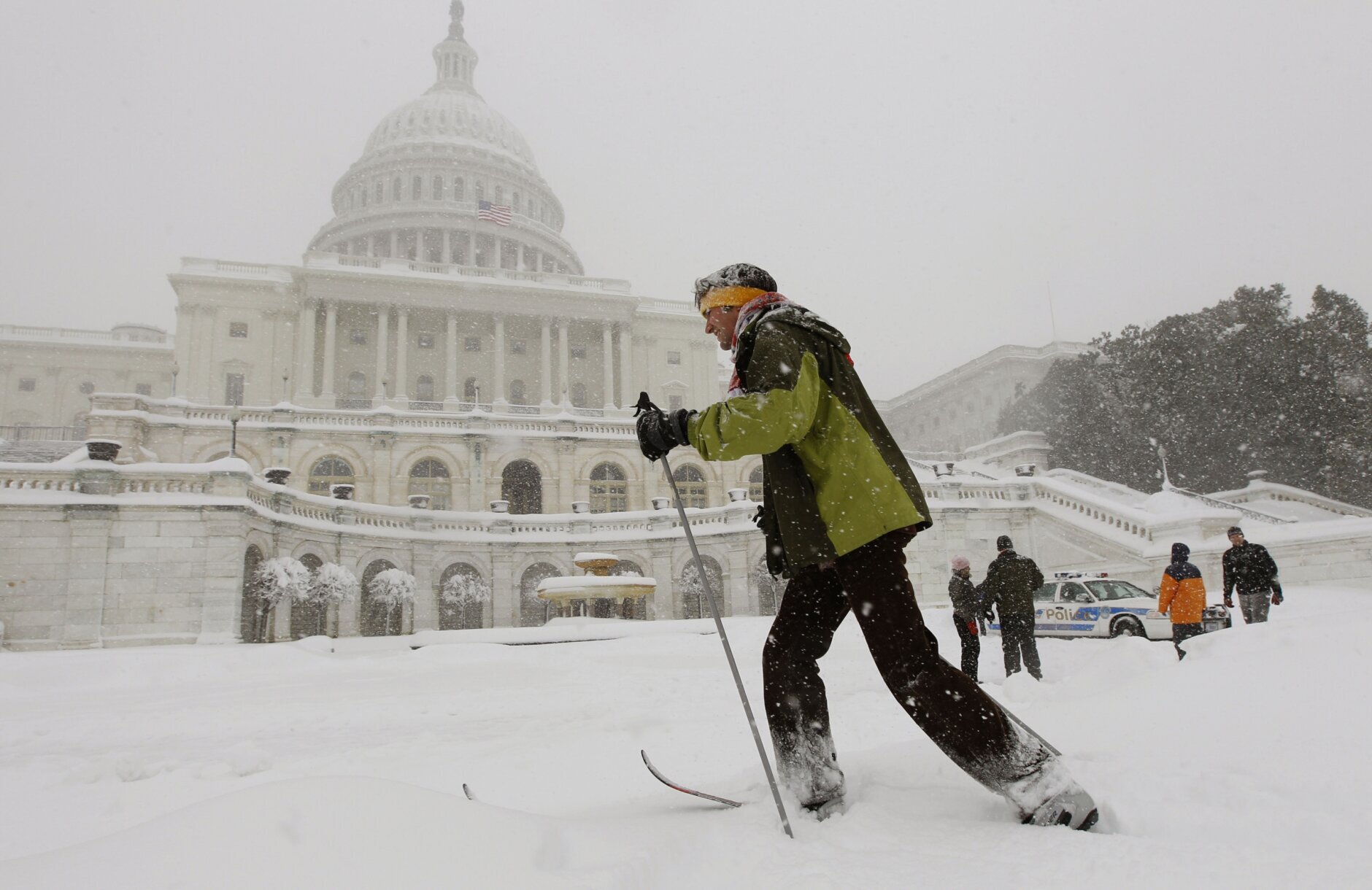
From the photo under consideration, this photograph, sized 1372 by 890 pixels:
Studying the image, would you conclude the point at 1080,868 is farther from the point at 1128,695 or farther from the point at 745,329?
the point at 1128,695

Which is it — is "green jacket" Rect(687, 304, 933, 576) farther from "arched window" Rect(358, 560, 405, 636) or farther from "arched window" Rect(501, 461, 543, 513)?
"arched window" Rect(501, 461, 543, 513)

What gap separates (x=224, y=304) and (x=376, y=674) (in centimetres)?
4780

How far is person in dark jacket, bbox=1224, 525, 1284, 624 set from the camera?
1014 cm

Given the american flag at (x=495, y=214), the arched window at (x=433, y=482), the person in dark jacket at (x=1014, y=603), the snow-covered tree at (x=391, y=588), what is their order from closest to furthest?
the person in dark jacket at (x=1014, y=603)
the snow-covered tree at (x=391, y=588)
the arched window at (x=433, y=482)
the american flag at (x=495, y=214)

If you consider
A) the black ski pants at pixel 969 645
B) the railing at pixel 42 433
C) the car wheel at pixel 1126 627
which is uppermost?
the railing at pixel 42 433

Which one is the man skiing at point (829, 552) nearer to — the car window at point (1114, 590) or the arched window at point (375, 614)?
the car window at point (1114, 590)

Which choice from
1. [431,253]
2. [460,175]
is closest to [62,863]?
[431,253]

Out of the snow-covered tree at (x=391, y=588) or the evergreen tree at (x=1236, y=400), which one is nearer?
the snow-covered tree at (x=391, y=588)

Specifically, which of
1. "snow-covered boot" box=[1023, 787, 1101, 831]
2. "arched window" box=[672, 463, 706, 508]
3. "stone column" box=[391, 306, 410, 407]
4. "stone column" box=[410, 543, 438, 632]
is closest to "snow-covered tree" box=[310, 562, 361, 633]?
"stone column" box=[410, 543, 438, 632]

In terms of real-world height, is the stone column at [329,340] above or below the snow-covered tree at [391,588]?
above

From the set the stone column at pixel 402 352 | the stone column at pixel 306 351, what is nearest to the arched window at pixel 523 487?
the stone column at pixel 402 352

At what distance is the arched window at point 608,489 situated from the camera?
36281mm

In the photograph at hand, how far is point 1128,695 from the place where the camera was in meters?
3.95

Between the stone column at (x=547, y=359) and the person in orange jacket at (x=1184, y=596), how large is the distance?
4503cm
